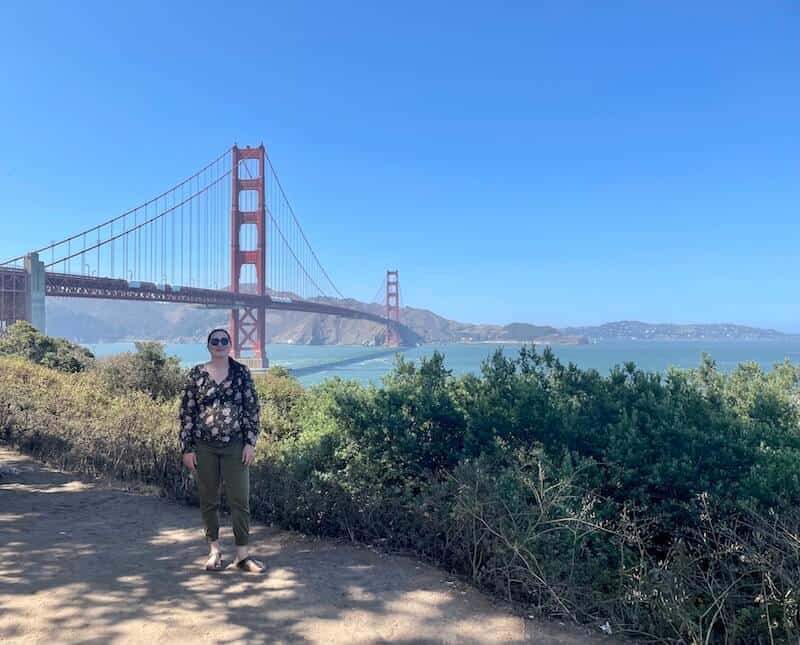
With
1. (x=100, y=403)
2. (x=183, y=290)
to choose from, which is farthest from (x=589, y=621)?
(x=183, y=290)

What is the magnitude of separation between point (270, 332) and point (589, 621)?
7539 cm

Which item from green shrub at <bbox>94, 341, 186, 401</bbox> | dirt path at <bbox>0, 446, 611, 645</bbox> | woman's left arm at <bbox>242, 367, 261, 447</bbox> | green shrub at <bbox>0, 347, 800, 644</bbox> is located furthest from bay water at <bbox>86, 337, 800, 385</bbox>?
woman's left arm at <bbox>242, 367, 261, 447</bbox>

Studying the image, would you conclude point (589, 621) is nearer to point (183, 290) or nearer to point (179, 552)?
point (179, 552)

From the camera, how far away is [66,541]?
3361 mm

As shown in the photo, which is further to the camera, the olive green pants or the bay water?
the bay water

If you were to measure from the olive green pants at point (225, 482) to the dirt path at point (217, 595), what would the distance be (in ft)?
0.81

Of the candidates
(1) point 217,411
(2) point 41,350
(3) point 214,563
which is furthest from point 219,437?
(2) point 41,350

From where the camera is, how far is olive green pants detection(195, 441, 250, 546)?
2.99m

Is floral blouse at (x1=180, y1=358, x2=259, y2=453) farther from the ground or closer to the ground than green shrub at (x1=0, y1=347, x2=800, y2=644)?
farther from the ground

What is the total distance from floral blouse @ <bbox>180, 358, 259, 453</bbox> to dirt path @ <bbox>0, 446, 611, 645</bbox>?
0.74 m

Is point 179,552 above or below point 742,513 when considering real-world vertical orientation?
below

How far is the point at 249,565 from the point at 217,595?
310 mm

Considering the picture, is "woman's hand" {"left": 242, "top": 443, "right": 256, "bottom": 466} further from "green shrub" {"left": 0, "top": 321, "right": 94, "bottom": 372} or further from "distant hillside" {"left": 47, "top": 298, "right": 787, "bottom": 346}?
"distant hillside" {"left": 47, "top": 298, "right": 787, "bottom": 346}

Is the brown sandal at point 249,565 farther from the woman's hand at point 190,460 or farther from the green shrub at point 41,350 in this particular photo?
the green shrub at point 41,350
